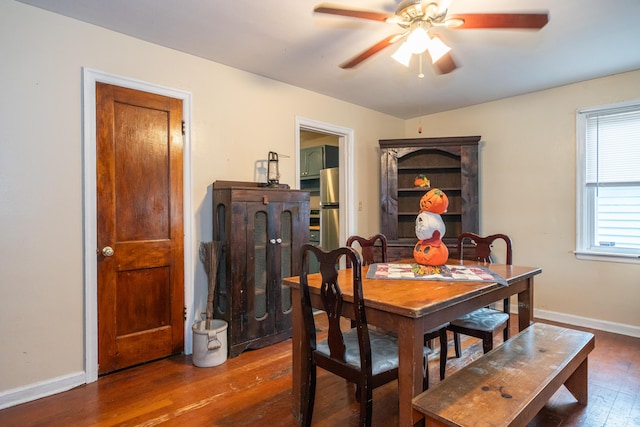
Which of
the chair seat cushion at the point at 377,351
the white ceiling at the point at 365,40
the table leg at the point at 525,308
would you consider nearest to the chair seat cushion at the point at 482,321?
the table leg at the point at 525,308

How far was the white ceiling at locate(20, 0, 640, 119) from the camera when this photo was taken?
2.21m

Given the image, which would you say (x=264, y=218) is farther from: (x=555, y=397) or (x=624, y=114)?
(x=624, y=114)

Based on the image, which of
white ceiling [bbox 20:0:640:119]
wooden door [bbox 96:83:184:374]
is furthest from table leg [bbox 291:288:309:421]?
white ceiling [bbox 20:0:640:119]

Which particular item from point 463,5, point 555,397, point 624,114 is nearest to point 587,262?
point 624,114

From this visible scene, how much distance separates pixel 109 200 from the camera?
2.50 meters

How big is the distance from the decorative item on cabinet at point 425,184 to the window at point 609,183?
3.26ft

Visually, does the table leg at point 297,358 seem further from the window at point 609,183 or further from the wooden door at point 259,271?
the window at point 609,183

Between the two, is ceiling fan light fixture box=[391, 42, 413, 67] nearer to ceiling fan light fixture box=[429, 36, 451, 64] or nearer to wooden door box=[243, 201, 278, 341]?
ceiling fan light fixture box=[429, 36, 451, 64]

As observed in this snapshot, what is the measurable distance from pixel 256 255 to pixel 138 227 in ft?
3.06

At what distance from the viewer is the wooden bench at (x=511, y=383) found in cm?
135

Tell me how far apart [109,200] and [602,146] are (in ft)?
14.6

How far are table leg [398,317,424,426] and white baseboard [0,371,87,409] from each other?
7.14 ft

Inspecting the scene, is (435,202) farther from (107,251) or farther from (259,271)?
(107,251)

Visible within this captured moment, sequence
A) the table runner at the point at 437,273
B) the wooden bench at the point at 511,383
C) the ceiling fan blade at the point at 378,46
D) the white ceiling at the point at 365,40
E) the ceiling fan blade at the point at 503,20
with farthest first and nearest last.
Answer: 1. the white ceiling at the point at 365,40
2. the ceiling fan blade at the point at 378,46
3. the table runner at the point at 437,273
4. the ceiling fan blade at the point at 503,20
5. the wooden bench at the point at 511,383
